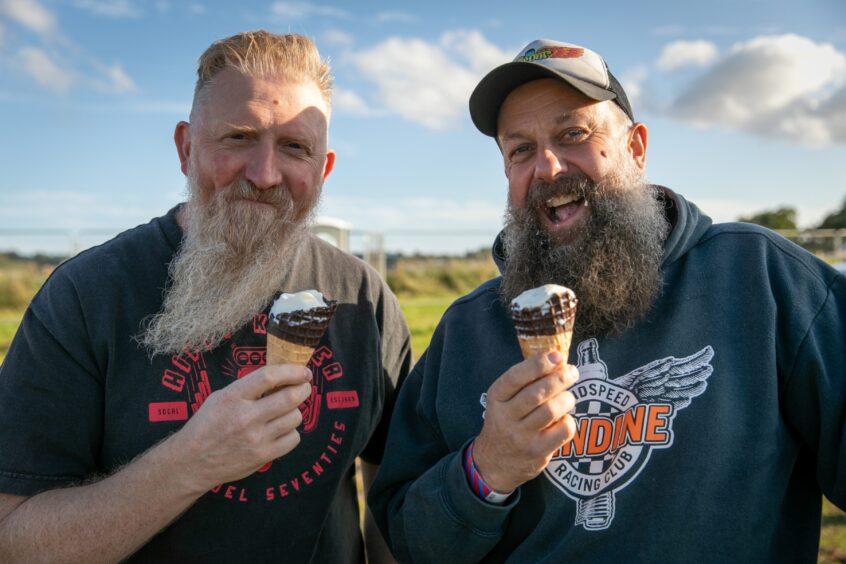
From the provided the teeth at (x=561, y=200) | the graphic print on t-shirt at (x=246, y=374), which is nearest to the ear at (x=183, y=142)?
the graphic print on t-shirt at (x=246, y=374)

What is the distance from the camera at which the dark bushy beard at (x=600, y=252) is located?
2359 mm

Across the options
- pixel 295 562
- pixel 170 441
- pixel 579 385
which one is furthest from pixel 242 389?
pixel 579 385

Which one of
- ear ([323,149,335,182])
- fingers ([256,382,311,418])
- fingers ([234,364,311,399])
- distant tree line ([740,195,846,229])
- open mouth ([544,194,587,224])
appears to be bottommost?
fingers ([256,382,311,418])

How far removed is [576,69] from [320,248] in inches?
58.7

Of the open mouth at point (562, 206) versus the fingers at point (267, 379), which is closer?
the fingers at point (267, 379)

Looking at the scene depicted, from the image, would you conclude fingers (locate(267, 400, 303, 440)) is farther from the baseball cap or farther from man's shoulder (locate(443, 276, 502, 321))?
the baseball cap

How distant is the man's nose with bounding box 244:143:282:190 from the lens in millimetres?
2641

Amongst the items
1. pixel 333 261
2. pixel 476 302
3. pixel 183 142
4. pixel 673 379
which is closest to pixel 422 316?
pixel 333 261

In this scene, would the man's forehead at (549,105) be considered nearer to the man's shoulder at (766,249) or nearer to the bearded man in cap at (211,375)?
the man's shoulder at (766,249)

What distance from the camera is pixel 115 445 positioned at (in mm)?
2438

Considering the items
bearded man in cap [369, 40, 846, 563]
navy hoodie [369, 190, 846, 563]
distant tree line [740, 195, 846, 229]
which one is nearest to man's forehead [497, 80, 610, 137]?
bearded man in cap [369, 40, 846, 563]

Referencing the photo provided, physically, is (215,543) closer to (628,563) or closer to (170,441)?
(170,441)

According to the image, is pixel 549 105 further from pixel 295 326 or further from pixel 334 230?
pixel 334 230

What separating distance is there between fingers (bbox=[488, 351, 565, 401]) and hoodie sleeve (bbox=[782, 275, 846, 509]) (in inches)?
36.0
